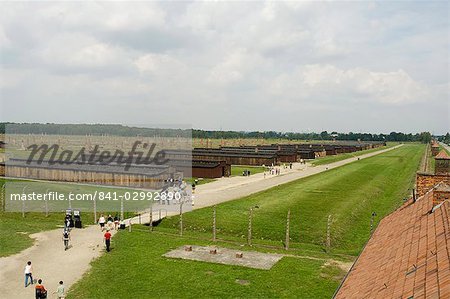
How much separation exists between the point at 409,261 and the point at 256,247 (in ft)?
59.1

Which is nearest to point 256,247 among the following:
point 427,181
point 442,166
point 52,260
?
point 427,181

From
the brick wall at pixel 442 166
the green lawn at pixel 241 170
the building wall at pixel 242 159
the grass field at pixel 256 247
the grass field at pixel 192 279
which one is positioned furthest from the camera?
the building wall at pixel 242 159

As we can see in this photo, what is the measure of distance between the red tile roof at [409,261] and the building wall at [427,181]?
3.17m

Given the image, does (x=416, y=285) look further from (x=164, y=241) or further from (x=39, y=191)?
(x=39, y=191)

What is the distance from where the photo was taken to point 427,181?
2189 centimetres

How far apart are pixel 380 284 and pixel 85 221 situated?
31.1 meters

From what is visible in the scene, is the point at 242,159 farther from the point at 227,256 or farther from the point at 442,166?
the point at 442,166

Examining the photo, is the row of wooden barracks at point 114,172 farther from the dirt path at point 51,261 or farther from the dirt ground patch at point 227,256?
the dirt ground patch at point 227,256

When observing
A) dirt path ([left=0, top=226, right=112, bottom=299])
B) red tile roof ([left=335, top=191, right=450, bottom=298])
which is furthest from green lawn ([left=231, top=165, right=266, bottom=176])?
red tile roof ([left=335, top=191, right=450, bottom=298])

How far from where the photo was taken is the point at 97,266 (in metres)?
24.3

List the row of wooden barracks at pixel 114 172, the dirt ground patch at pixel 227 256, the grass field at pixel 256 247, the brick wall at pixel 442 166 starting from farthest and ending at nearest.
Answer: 1. the row of wooden barracks at pixel 114 172
2. the dirt ground patch at pixel 227 256
3. the brick wall at pixel 442 166
4. the grass field at pixel 256 247

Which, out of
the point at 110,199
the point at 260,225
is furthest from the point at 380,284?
the point at 110,199

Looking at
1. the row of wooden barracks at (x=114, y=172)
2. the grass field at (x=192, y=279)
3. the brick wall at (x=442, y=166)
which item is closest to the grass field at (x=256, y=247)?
A: the grass field at (x=192, y=279)

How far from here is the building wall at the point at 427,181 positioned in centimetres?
2130
